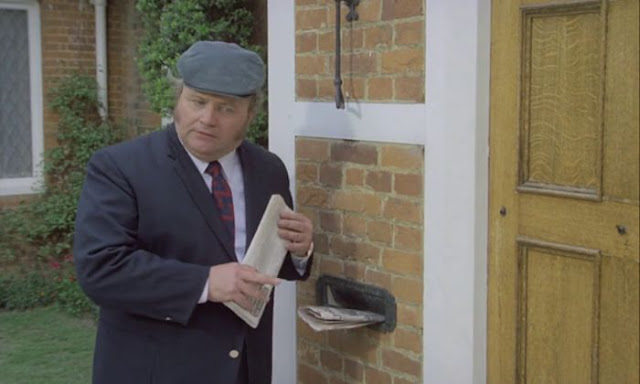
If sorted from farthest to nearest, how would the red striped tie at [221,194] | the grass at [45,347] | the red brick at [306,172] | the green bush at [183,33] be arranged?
the green bush at [183,33], the grass at [45,347], the red brick at [306,172], the red striped tie at [221,194]

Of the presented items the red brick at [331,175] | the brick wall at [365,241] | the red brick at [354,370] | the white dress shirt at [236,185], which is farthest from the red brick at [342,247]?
the white dress shirt at [236,185]

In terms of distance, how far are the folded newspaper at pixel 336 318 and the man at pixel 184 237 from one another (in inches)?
13.1

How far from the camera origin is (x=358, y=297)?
3.47 m

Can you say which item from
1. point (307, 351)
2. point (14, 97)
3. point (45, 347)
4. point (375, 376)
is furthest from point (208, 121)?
point (14, 97)

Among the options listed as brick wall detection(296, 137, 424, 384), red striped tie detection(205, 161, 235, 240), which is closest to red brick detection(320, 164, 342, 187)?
brick wall detection(296, 137, 424, 384)

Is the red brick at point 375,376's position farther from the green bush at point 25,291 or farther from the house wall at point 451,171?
the green bush at point 25,291

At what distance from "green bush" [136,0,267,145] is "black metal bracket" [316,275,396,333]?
2845 mm

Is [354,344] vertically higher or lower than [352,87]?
lower

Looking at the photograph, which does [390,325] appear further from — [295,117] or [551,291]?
[295,117]

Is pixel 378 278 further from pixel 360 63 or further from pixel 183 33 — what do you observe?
pixel 183 33

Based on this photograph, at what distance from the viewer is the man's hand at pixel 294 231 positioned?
9.68 feet

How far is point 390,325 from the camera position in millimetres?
3320

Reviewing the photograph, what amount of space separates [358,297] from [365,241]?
231 millimetres

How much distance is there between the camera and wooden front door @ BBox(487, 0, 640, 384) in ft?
8.39
